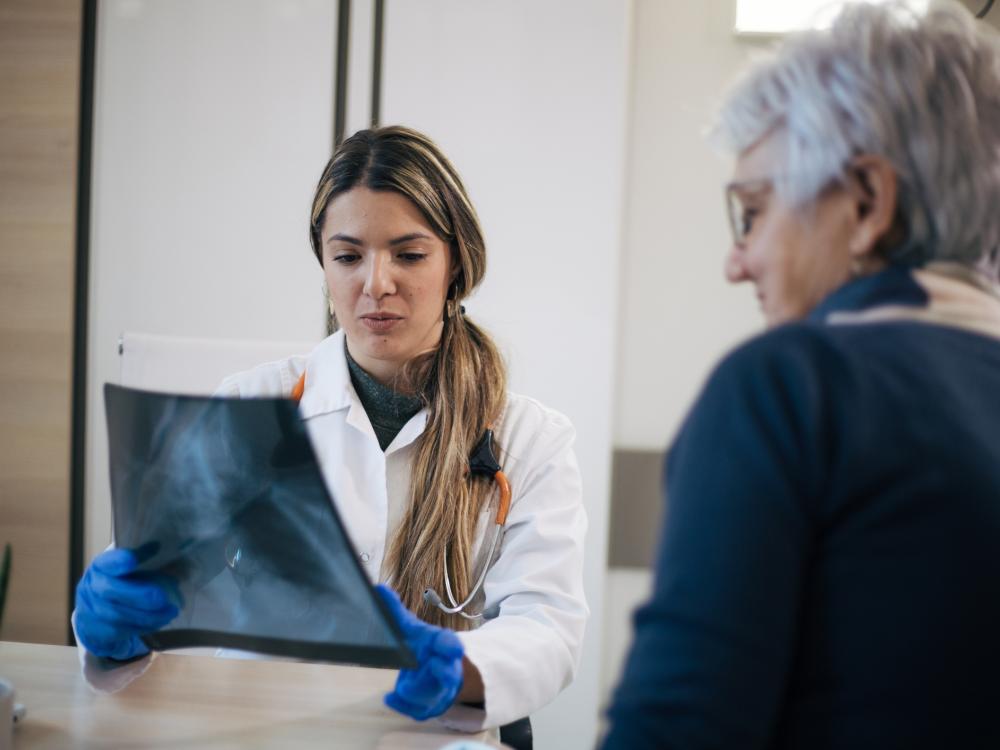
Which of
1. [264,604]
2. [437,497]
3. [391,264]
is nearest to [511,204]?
[391,264]

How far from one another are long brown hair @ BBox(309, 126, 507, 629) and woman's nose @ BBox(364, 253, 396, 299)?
11 cm

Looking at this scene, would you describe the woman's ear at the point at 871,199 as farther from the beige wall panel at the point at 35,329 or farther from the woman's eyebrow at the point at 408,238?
the beige wall panel at the point at 35,329

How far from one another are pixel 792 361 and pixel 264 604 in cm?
63

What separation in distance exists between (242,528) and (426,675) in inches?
10.4

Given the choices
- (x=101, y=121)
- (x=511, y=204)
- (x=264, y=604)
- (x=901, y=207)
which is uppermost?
(x=101, y=121)

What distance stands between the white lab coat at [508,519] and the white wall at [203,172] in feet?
3.00

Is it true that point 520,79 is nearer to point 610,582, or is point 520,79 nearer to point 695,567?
point 610,582

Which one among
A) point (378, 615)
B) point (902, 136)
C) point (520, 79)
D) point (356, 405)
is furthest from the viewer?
point (520, 79)

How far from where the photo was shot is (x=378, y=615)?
84cm

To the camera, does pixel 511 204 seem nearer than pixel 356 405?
No

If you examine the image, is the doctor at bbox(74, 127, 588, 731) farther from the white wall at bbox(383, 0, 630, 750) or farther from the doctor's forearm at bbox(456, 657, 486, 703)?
the white wall at bbox(383, 0, 630, 750)

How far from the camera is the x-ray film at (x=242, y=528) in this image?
0.83 m

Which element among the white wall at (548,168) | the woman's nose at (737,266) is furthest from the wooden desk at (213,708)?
the white wall at (548,168)

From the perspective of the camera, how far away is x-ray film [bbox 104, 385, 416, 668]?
0.83m
